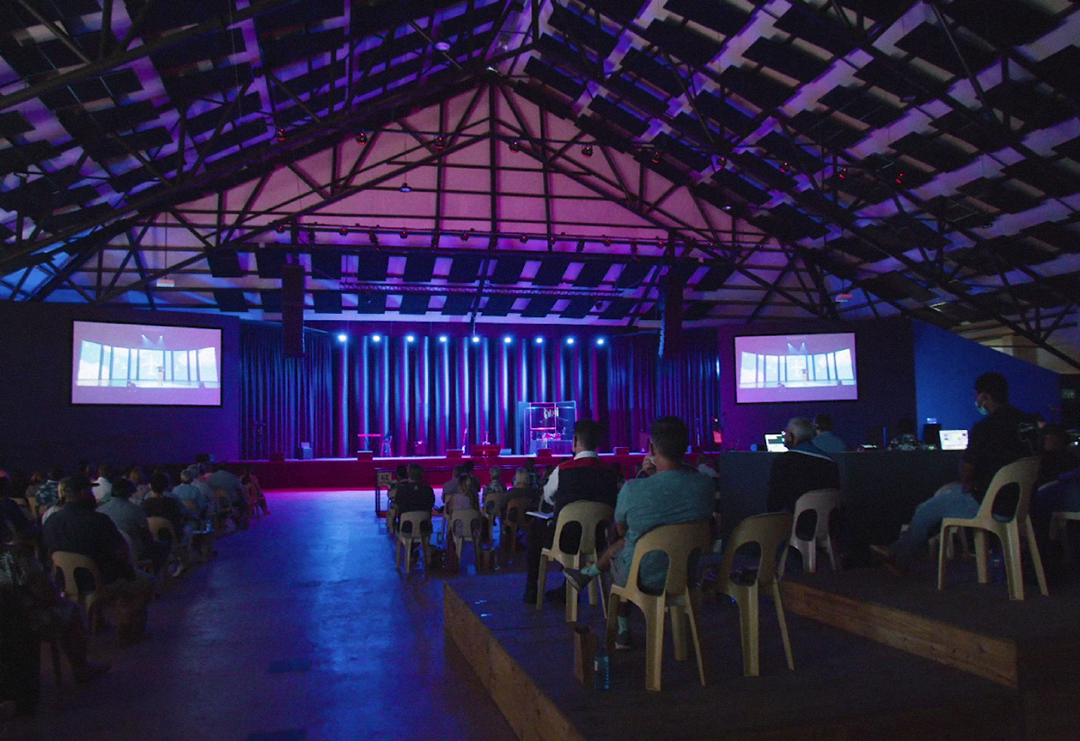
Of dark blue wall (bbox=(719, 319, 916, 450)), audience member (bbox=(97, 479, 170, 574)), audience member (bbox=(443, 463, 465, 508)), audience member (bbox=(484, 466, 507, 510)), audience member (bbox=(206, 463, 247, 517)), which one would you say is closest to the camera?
audience member (bbox=(97, 479, 170, 574))

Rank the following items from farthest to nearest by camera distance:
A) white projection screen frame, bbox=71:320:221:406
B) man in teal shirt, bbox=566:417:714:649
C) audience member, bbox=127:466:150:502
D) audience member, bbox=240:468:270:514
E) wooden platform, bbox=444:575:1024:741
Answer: white projection screen frame, bbox=71:320:221:406 < audience member, bbox=240:468:270:514 < audience member, bbox=127:466:150:502 < man in teal shirt, bbox=566:417:714:649 < wooden platform, bbox=444:575:1024:741

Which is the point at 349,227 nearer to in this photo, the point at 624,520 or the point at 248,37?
the point at 248,37

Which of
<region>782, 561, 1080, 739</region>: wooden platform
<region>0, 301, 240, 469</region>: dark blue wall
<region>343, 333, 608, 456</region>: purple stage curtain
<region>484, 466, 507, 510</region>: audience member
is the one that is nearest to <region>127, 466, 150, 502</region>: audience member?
<region>484, 466, 507, 510</region>: audience member

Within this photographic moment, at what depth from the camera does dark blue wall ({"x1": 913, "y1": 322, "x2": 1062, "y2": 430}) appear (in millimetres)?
13008

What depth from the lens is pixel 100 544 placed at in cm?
434

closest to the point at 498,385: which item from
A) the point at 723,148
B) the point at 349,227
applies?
the point at 349,227

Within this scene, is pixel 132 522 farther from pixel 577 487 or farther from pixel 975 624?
pixel 975 624

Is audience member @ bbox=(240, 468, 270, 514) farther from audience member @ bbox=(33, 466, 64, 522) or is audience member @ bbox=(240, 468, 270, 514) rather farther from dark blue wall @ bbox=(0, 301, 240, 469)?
audience member @ bbox=(33, 466, 64, 522)

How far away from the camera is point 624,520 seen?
3.11m

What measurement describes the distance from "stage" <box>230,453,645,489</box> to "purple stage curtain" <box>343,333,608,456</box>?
193cm

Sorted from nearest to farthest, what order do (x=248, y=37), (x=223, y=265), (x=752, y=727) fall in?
(x=752, y=727) < (x=248, y=37) < (x=223, y=265)

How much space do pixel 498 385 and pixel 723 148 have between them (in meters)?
8.33

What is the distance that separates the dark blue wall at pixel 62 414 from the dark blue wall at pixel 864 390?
1064 centimetres

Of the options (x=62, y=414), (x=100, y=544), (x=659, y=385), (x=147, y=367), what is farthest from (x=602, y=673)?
(x=659, y=385)
